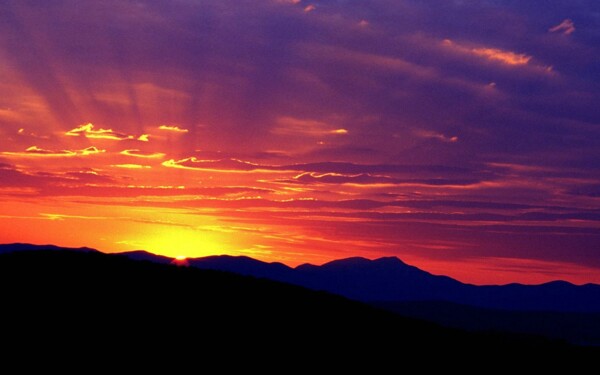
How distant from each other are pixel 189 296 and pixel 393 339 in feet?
37.3

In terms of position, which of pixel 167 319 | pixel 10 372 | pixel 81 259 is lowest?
pixel 10 372

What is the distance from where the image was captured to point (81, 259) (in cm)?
4428

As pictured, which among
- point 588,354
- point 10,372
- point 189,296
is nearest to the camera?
point 10,372

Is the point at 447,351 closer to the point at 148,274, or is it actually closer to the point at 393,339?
the point at 393,339

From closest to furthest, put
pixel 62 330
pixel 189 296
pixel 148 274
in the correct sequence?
pixel 62 330 < pixel 189 296 < pixel 148 274

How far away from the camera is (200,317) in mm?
37312

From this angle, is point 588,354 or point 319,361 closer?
point 319,361

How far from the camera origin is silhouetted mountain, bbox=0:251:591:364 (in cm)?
3369

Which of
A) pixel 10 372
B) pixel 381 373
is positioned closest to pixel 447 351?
pixel 381 373

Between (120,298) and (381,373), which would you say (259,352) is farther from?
(120,298)

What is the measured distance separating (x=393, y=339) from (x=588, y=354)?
1560 cm

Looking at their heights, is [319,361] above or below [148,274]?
below

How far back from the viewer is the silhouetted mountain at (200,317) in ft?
111

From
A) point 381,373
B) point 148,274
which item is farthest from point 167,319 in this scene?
point 381,373
